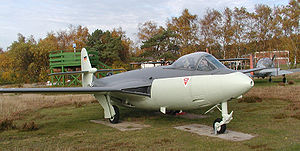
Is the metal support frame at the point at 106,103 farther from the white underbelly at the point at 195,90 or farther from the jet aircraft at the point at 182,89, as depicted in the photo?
the white underbelly at the point at 195,90

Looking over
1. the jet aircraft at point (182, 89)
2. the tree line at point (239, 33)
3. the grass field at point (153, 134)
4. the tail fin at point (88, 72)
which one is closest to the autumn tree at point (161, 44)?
the tree line at point (239, 33)

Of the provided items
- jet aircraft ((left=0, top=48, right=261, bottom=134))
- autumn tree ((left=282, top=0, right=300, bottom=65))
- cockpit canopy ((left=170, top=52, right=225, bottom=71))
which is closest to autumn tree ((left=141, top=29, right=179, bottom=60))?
autumn tree ((left=282, top=0, right=300, bottom=65))

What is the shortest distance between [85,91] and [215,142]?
15.8 ft

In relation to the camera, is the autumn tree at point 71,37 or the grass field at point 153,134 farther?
the autumn tree at point 71,37

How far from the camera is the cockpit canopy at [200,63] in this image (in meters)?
7.43

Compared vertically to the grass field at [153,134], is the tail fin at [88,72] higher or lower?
higher

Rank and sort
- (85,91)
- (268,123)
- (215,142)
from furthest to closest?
1. (85,91)
2. (268,123)
3. (215,142)

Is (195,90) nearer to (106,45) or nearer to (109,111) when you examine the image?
(109,111)

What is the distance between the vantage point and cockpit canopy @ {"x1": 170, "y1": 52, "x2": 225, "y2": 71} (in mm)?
7433

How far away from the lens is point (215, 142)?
612 centimetres

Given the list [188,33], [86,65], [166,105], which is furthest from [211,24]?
[166,105]

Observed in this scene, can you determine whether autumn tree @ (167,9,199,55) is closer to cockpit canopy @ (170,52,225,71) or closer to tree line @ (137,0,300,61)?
tree line @ (137,0,300,61)

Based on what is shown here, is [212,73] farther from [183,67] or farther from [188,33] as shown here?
[188,33]

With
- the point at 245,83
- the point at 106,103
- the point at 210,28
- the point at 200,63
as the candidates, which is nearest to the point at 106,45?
the point at 210,28
